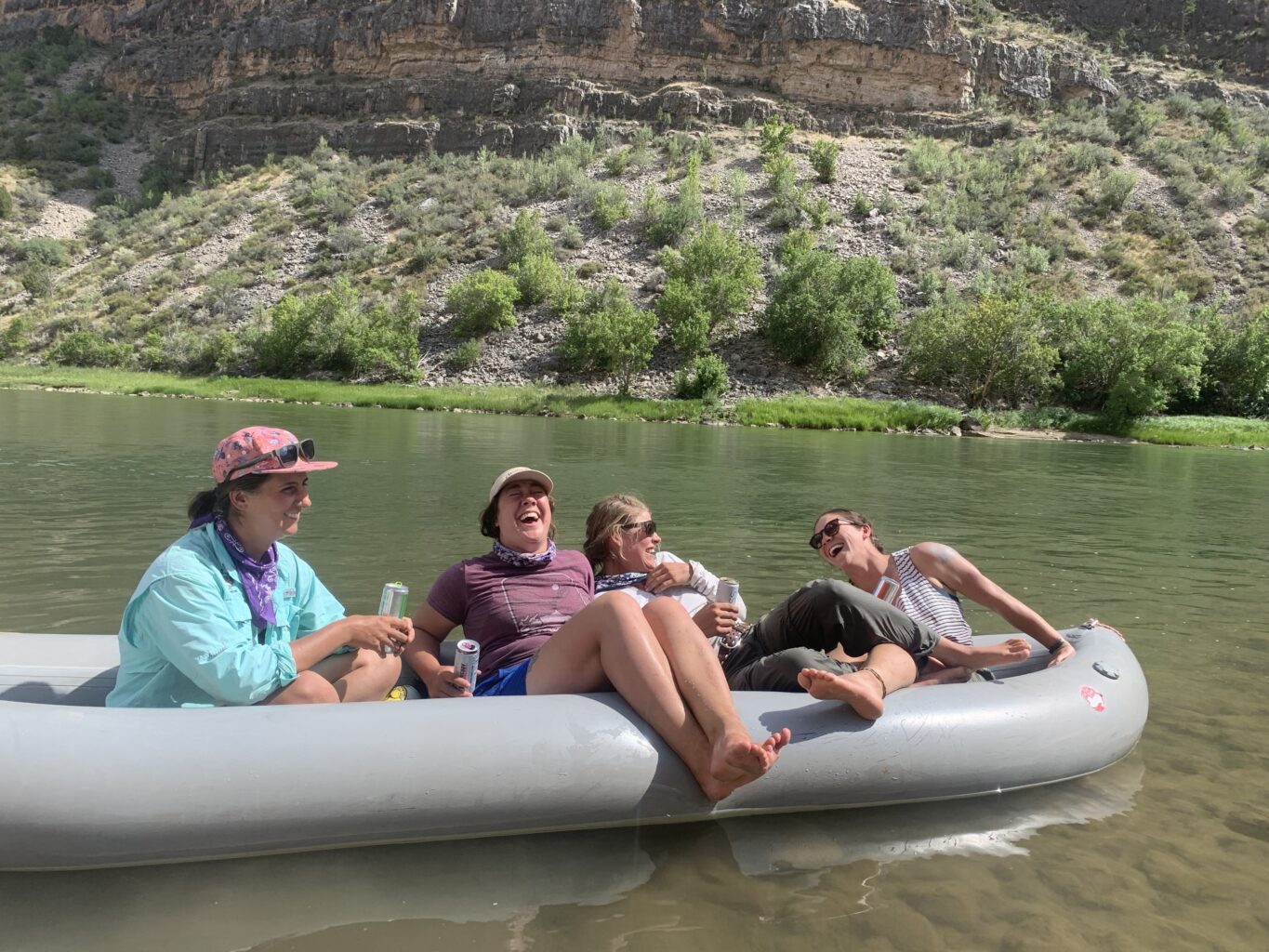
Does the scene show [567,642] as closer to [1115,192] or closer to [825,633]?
[825,633]

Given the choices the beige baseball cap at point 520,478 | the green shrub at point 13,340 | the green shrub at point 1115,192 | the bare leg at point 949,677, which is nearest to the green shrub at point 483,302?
the green shrub at point 13,340

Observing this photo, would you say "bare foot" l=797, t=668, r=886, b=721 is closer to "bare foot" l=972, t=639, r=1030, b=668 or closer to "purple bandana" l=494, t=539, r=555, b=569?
"bare foot" l=972, t=639, r=1030, b=668

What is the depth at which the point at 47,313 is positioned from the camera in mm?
47438

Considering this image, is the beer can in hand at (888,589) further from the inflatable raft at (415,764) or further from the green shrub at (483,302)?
the green shrub at (483,302)

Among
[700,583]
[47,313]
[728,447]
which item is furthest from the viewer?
[47,313]

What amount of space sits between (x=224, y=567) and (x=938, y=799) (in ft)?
9.47

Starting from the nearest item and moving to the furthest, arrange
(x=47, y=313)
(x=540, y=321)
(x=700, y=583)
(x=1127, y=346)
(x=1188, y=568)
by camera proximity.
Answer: (x=700, y=583)
(x=1188, y=568)
(x=1127, y=346)
(x=540, y=321)
(x=47, y=313)

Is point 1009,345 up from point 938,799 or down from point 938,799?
up

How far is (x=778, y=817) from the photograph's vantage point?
139 inches

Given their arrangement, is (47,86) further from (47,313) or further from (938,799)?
(938,799)

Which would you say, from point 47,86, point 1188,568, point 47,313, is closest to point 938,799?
point 1188,568

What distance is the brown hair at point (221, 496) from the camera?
10.2 feet

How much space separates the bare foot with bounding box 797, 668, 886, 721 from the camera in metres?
3.14

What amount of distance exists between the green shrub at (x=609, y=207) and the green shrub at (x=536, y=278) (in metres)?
6.08
